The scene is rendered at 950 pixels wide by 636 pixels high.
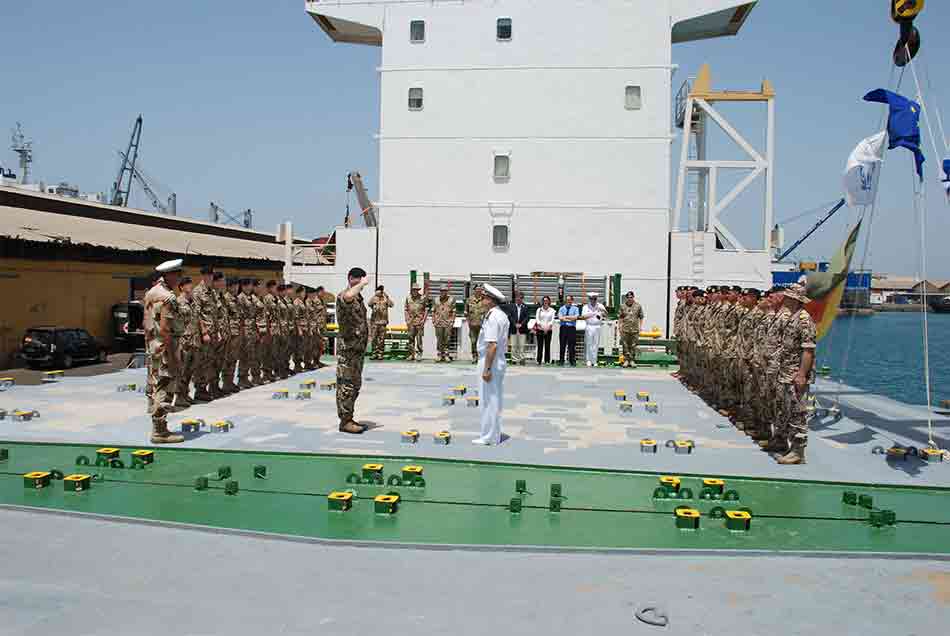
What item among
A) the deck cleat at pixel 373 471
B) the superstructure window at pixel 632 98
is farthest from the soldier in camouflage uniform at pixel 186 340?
the superstructure window at pixel 632 98

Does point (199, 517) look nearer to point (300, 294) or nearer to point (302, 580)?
point (302, 580)

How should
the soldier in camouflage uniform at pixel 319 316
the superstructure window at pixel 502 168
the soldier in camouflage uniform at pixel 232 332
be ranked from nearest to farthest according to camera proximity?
the soldier in camouflage uniform at pixel 232 332 → the soldier in camouflage uniform at pixel 319 316 → the superstructure window at pixel 502 168

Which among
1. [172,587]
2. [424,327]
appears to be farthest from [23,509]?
[424,327]

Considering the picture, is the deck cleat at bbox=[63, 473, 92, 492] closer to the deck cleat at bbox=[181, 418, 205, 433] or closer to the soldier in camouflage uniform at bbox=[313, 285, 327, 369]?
the deck cleat at bbox=[181, 418, 205, 433]

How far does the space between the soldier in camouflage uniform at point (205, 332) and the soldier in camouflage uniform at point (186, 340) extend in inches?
2.5

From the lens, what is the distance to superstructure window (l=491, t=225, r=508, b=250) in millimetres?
20156

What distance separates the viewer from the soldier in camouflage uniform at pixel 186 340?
1053 centimetres

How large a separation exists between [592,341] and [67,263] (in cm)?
1164

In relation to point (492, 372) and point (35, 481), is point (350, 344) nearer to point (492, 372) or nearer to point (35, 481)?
point (492, 372)

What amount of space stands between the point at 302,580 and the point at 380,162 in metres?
16.7

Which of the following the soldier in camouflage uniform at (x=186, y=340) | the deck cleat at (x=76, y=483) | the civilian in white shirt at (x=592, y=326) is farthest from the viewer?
the civilian in white shirt at (x=592, y=326)

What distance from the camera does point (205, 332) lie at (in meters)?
10.9

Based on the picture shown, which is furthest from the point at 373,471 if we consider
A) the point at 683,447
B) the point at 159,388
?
the point at 683,447

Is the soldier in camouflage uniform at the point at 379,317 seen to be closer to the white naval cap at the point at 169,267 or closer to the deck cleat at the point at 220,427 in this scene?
the deck cleat at the point at 220,427
